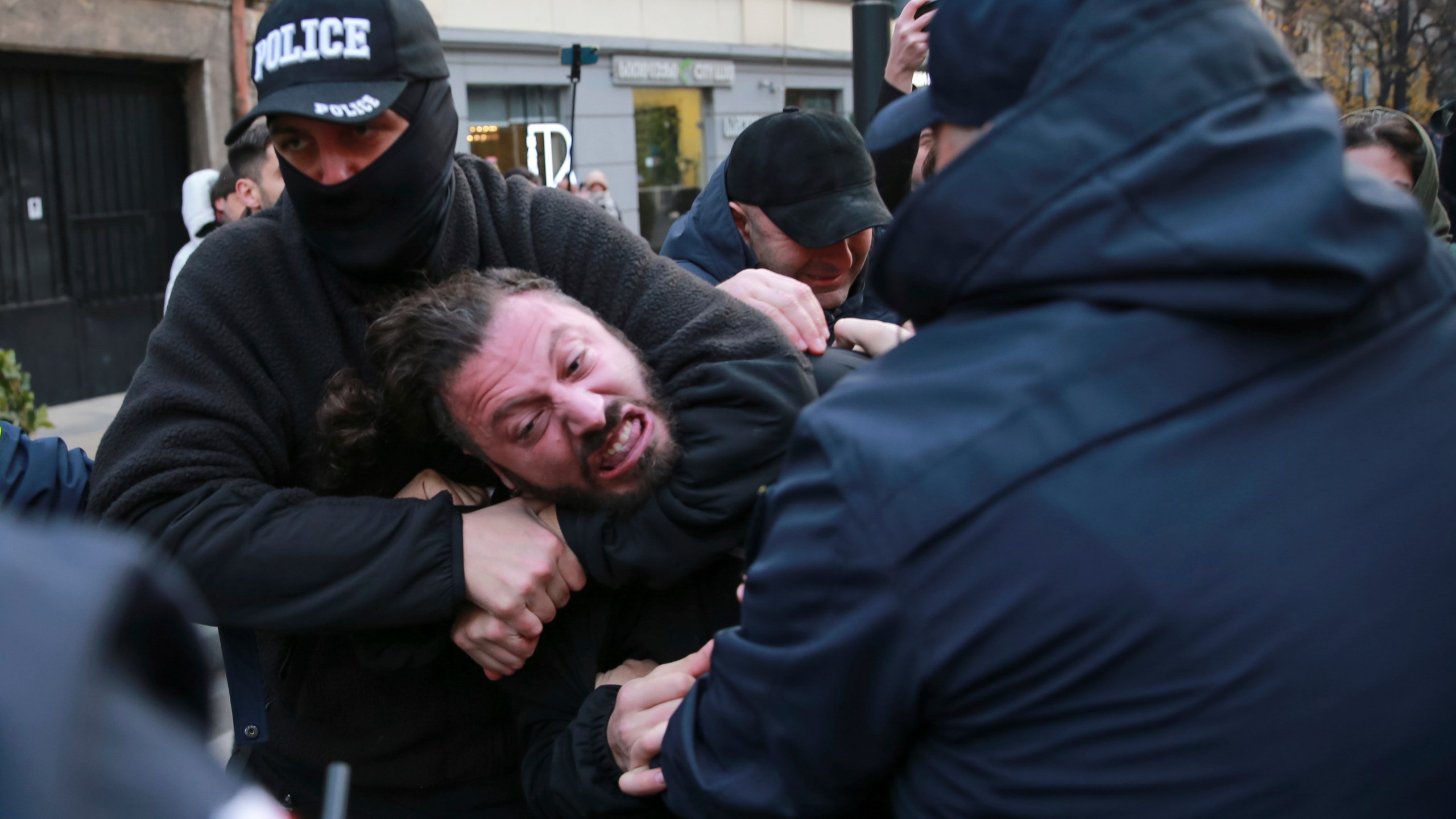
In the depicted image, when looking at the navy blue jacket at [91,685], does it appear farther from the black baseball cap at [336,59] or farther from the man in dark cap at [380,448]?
the black baseball cap at [336,59]

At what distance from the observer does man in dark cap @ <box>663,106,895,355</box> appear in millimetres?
2912

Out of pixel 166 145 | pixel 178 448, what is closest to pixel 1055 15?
pixel 178 448

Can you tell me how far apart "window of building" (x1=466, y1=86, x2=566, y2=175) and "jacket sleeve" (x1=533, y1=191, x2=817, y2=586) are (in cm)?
1187

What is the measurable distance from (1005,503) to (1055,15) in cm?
46

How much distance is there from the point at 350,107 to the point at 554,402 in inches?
21.8

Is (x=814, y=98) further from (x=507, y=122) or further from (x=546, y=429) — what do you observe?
(x=546, y=429)

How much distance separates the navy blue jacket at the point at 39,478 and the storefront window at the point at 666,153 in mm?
14039

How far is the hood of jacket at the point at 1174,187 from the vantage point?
38.2 inches

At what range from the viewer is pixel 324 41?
1.80 m

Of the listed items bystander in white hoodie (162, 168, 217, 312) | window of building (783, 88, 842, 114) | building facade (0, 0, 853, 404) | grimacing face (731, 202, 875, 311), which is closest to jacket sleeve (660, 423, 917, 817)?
grimacing face (731, 202, 875, 311)

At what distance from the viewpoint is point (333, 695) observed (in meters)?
1.90

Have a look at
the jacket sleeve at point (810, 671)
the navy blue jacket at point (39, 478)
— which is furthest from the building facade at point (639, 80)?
the jacket sleeve at point (810, 671)

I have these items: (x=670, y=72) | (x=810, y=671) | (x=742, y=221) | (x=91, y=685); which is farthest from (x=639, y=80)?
(x=91, y=685)

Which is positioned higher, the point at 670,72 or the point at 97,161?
the point at 670,72
